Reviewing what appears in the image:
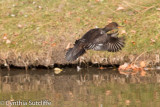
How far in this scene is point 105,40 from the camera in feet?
27.8

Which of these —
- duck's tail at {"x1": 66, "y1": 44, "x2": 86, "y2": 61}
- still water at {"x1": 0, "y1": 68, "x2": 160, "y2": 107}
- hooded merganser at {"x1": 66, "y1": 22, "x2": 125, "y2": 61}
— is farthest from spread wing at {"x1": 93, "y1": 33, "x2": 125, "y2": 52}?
still water at {"x1": 0, "y1": 68, "x2": 160, "y2": 107}

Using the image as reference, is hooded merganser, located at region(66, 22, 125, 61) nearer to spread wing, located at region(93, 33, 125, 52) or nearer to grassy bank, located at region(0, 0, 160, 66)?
spread wing, located at region(93, 33, 125, 52)

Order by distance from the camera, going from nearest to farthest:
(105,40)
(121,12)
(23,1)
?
(105,40), (121,12), (23,1)

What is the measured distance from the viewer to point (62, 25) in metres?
10.5

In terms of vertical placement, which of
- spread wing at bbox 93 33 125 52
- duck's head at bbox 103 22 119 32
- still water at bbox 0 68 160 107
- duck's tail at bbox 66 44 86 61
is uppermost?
duck's head at bbox 103 22 119 32

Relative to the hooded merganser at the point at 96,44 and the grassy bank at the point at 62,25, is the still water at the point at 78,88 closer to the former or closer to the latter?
the grassy bank at the point at 62,25

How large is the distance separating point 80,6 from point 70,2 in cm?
35

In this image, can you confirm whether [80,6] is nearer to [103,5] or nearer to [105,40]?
[103,5]

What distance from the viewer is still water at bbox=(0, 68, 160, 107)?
6.85m

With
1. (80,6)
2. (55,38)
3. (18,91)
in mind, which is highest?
(80,6)

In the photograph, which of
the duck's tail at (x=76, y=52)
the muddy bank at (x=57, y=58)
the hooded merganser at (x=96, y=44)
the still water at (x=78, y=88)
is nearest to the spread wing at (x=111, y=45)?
the hooded merganser at (x=96, y=44)

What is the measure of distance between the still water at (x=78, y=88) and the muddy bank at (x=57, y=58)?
0.63 ft

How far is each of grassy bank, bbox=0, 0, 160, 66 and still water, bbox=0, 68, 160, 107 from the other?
40cm

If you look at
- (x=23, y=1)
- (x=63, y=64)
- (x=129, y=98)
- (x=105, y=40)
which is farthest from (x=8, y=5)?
(x=129, y=98)
